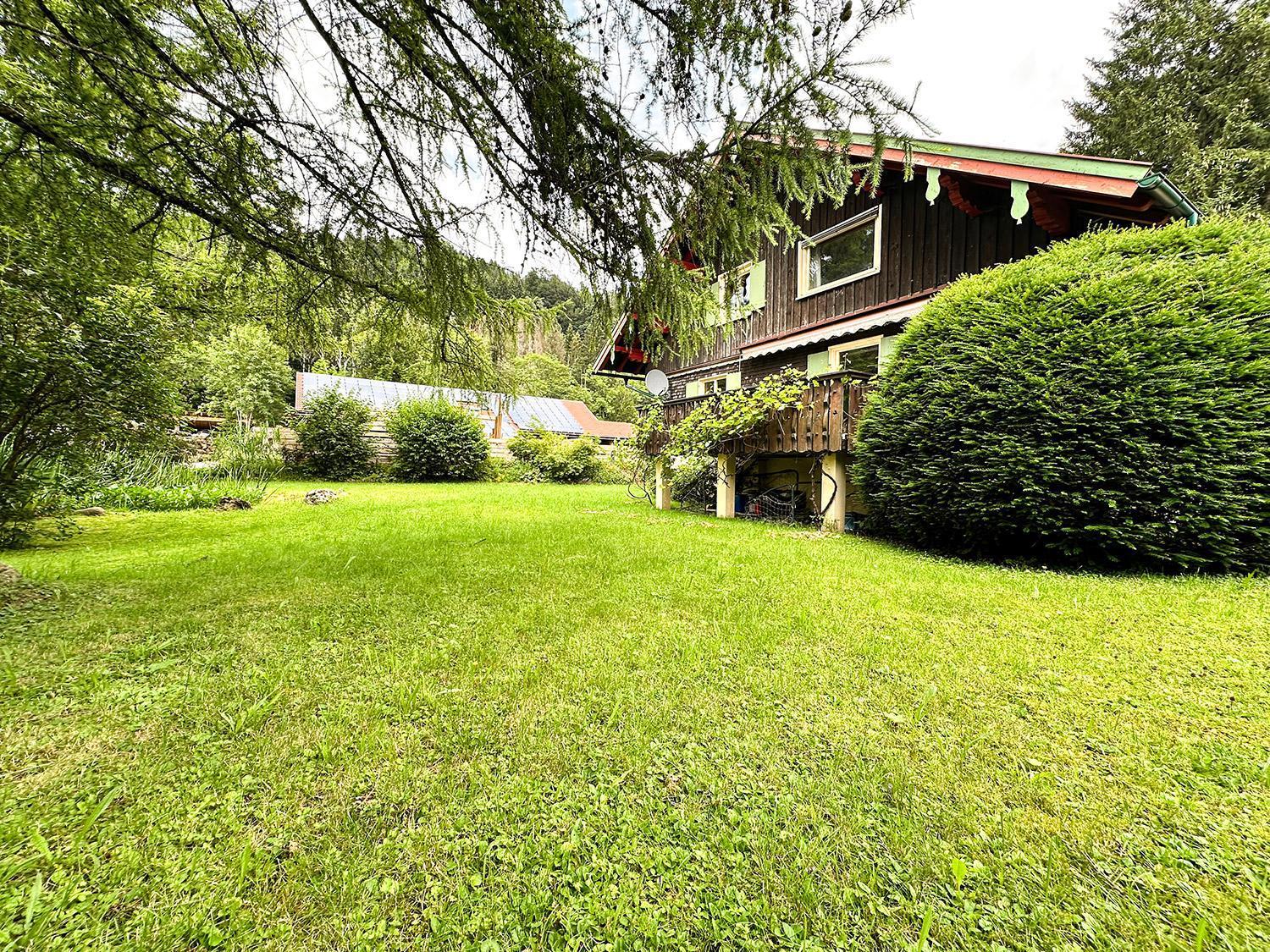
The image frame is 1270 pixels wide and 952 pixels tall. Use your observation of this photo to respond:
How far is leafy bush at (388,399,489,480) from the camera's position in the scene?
16.3 metres

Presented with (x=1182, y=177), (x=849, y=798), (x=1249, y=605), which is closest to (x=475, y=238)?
(x=849, y=798)

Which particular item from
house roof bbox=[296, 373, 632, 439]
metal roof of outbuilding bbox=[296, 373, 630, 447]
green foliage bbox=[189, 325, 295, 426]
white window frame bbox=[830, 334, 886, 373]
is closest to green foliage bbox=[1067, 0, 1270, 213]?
white window frame bbox=[830, 334, 886, 373]

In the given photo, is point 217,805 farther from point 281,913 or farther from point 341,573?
point 341,573

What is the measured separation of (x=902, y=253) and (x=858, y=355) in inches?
72.1

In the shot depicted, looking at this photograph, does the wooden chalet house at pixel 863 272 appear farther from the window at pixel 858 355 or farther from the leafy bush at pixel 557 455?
the leafy bush at pixel 557 455

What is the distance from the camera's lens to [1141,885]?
1.30m

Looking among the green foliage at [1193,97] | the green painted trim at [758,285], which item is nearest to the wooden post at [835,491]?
the green painted trim at [758,285]

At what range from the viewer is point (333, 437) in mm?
15758

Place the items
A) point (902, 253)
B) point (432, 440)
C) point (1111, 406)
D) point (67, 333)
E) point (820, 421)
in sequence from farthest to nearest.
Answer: point (432, 440) → point (902, 253) → point (820, 421) → point (67, 333) → point (1111, 406)

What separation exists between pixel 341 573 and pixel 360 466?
45.6ft

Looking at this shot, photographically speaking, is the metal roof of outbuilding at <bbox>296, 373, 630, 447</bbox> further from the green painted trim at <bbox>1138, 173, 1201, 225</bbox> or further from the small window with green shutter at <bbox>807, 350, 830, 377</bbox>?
the green painted trim at <bbox>1138, 173, 1201, 225</bbox>

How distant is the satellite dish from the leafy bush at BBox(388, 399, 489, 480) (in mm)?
7511

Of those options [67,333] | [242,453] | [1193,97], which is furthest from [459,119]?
[1193,97]

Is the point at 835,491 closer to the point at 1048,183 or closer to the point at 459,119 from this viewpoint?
the point at 1048,183
